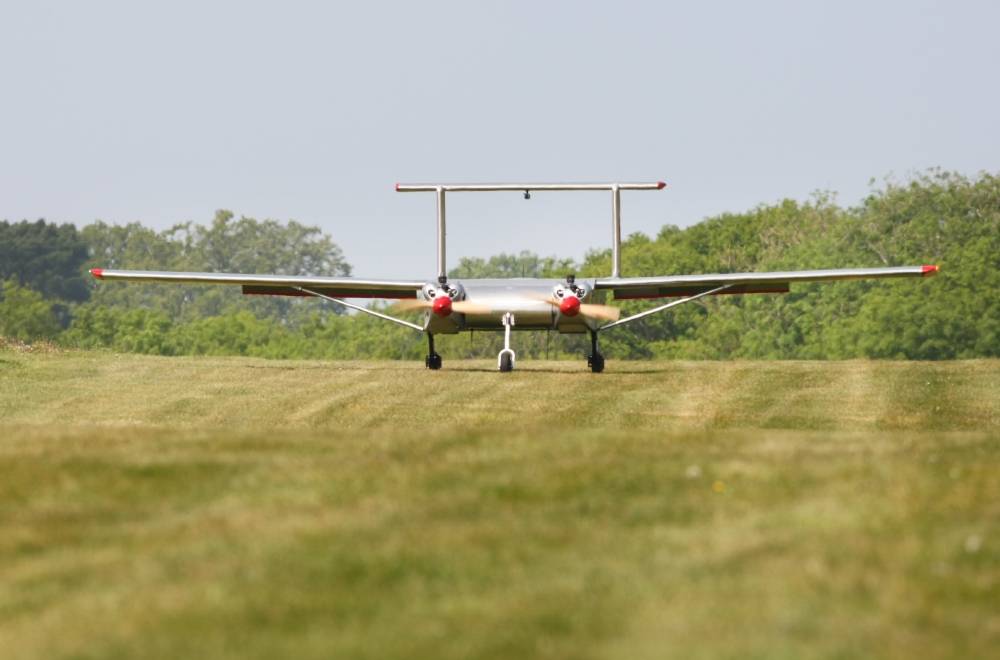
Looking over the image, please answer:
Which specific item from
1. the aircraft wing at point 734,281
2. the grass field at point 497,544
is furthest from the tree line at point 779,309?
the grass field at point 497,544

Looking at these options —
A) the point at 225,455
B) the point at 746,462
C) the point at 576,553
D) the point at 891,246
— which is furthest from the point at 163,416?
the point at 891,246

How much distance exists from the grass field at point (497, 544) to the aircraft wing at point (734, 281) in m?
22.3

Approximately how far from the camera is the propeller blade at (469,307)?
40219 mm

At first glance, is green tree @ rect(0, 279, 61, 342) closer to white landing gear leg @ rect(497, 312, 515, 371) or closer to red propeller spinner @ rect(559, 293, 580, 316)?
white landing gear leg @ rect(497, 312, 515, 371)

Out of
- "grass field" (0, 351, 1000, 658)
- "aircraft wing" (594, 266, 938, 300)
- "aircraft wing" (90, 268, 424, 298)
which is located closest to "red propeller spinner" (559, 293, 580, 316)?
"aircraft wing" (594, 266, 938, 300)

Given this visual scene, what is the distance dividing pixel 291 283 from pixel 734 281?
10576 mm

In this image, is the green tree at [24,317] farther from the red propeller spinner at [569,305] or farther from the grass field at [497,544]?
the grass field at [497,544]

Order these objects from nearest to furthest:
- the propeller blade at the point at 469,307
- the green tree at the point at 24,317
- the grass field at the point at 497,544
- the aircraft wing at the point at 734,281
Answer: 1. the grass field at the point at 497,544
2. the aircraft wing at the point at 734,281
3. the propeller blade at the point at 469,307
4. the green tree at the point at 24,317

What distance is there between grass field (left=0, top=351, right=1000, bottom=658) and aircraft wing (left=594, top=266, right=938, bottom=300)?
22.3 m

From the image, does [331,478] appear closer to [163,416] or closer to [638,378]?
[163,416]

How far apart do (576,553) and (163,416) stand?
22555 mm

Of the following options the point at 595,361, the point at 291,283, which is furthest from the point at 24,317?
the point at 595,361

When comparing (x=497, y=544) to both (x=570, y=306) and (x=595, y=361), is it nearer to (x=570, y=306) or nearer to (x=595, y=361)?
(x=570, y=306)

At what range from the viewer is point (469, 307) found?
4044 cm
